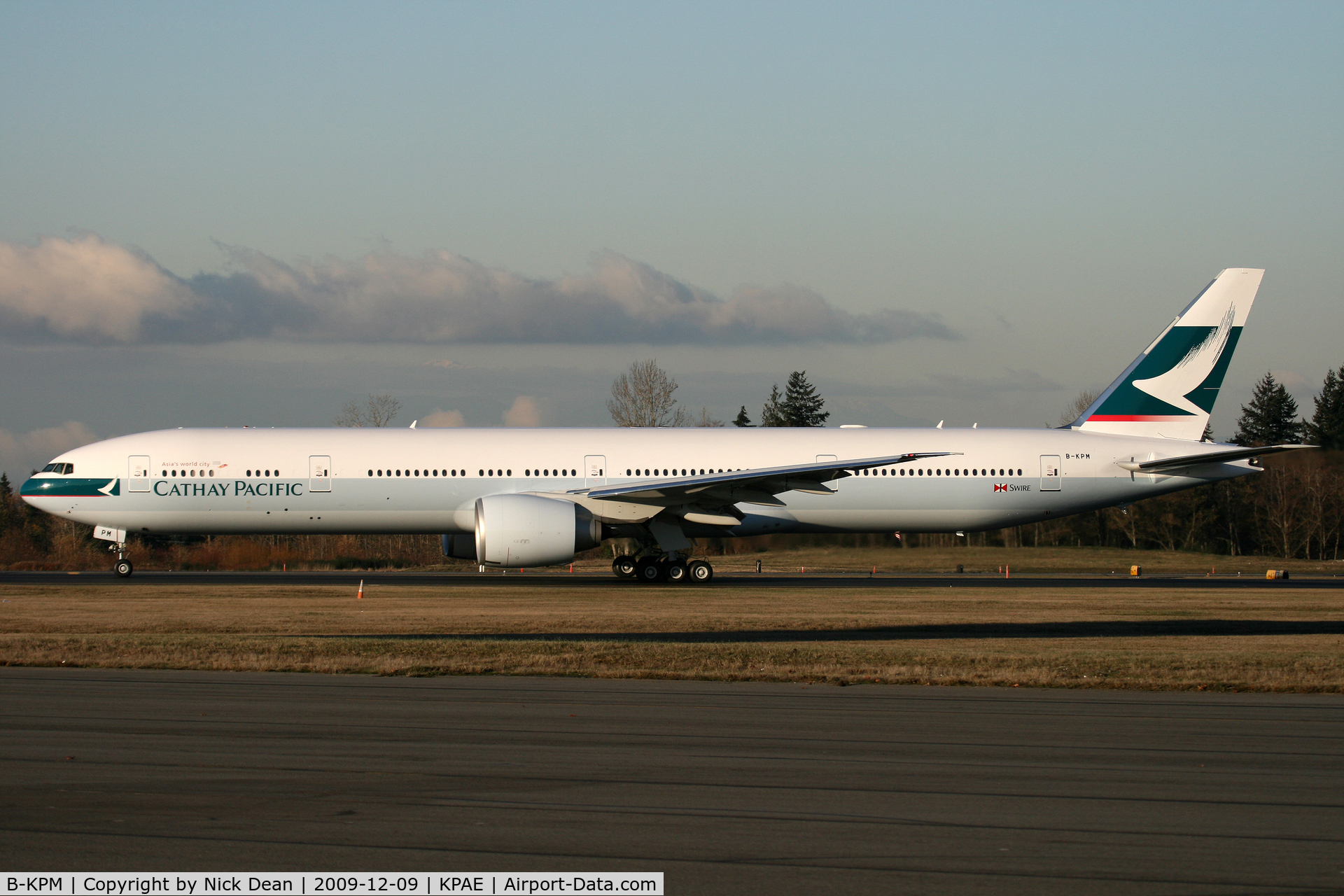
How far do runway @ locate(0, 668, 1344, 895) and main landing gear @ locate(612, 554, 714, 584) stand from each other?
17.7 metres

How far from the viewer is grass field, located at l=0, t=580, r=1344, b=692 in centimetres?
1267

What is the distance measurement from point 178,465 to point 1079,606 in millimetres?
20622

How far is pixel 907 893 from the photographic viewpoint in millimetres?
5098

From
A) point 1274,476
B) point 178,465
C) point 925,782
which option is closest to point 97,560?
point 178,465

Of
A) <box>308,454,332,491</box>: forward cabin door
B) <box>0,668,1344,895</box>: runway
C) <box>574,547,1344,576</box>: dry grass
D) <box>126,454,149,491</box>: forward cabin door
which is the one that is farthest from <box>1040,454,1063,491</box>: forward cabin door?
<box>126,454,149,491</box>: forward cabin door

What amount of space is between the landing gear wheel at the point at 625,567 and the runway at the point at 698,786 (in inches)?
725

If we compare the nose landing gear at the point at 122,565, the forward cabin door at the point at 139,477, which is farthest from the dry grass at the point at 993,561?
the forward cabin door at the point at 139,477

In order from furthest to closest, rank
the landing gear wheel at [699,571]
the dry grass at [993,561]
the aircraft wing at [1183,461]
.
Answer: the dry grass at [993,561] < the aircraft wing at [1183,461] < the landing gear wheel at [699,571]

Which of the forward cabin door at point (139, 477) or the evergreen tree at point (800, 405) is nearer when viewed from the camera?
the forward cabin door at point (139, 477)

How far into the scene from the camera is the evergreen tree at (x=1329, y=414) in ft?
263
